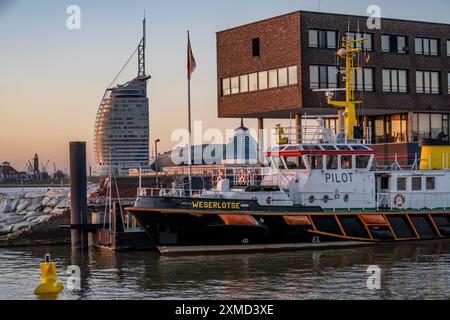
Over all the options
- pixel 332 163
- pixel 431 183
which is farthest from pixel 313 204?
pixel 431 183

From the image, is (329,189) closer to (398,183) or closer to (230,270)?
(398,183)

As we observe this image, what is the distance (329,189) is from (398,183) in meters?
3.81

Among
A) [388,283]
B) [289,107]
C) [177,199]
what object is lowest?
[388,283]

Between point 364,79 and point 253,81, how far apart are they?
7.14 meters

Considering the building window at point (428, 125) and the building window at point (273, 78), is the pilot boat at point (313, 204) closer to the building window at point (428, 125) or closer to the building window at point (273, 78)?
the building window at point (273, 78)

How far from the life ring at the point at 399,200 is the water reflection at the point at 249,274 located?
1881mm

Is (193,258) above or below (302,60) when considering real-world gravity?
below

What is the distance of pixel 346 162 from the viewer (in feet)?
117

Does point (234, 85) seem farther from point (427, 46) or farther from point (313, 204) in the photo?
point (313, 204)

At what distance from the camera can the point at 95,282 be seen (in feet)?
87.1

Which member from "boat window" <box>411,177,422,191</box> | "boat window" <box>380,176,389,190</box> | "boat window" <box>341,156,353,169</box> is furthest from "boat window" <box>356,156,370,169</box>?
"boat window" <box>411,177,422,191</box>

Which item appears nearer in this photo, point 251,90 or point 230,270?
point 230,270
